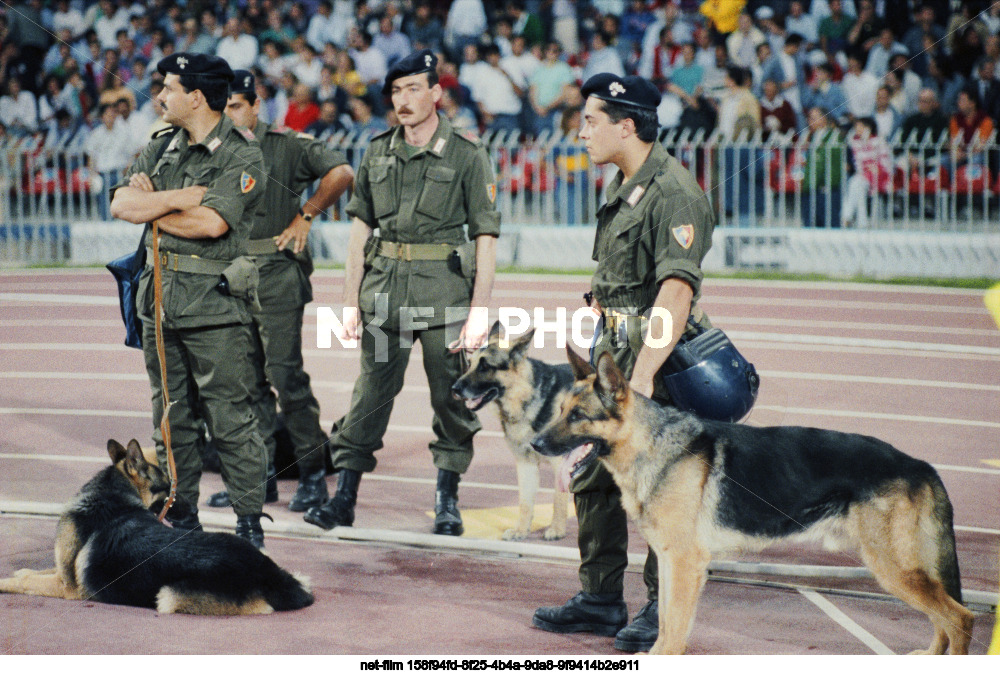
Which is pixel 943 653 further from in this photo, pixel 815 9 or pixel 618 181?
pixel 815 9

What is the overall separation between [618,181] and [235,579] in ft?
6.81

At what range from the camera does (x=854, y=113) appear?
46.3 feet

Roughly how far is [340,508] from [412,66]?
6.97 feet

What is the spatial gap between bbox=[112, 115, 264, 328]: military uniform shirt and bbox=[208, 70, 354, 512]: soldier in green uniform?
1007 mm

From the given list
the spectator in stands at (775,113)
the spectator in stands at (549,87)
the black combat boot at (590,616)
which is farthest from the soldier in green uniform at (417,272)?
the spectator in stands at (549,87)

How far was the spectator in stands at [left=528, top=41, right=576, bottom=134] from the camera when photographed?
1550 centimetres

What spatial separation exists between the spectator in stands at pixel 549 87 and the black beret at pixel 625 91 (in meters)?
11.2

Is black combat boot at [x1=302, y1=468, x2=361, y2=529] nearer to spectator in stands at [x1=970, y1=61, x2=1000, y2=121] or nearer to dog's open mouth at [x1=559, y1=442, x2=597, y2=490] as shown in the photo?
dog's open mouth at [x1=559, y1=442, x2=597, y2=490]

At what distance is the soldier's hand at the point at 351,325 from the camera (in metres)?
5.84

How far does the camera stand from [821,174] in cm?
1402

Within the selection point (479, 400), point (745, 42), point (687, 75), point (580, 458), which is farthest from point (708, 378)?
point (745, 42)

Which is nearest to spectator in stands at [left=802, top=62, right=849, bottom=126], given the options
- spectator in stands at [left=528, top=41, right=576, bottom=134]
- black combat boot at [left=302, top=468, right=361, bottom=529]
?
spectator in stands at [left=528, top=41, right=576, bottom=134]

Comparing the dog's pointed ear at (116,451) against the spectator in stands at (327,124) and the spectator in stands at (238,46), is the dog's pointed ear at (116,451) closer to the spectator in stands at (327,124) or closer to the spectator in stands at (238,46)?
the spectator in stands at (327,124)

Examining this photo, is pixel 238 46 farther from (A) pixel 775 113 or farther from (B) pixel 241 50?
(A) pixel 775 113
